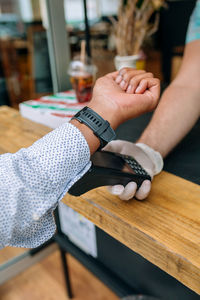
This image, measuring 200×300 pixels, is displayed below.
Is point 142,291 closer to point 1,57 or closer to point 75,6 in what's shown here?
point 1,57

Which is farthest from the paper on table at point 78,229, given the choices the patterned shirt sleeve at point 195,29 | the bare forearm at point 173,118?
the patterned shirt sleeve at point 195,29

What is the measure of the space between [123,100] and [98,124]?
0.07 metres

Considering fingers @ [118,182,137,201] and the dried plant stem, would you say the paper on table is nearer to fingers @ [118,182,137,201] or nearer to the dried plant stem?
fingers @ [118,182,137,201]

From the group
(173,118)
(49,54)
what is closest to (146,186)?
(173,118)

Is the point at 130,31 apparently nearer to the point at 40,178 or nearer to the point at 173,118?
the point at 173,118

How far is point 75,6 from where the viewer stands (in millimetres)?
5340

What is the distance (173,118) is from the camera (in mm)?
764

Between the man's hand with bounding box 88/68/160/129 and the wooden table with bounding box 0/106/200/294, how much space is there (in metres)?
0.15

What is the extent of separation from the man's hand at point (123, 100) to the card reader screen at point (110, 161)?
57 mm

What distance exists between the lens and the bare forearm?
719 millimetres

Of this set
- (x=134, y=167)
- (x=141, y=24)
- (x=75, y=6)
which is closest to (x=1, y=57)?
(x=75, y=6)

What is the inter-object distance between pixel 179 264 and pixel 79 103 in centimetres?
72

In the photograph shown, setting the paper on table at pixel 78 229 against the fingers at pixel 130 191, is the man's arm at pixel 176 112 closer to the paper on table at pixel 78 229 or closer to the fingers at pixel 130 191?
the fingers at pixel 130 191

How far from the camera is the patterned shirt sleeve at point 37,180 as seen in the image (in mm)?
455
